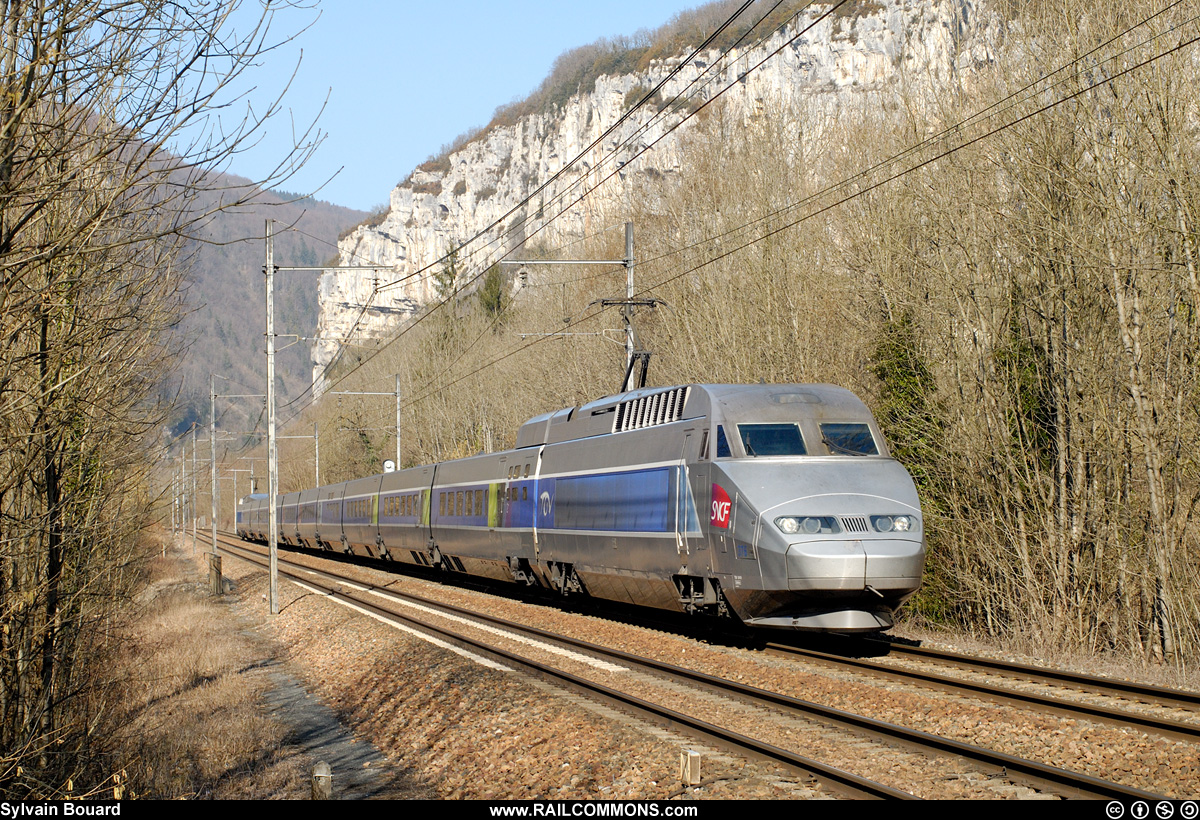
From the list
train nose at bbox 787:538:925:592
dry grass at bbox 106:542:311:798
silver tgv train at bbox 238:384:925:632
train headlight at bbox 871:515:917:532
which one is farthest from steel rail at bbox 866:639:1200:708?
dry grass at bbox 106:542:311:798

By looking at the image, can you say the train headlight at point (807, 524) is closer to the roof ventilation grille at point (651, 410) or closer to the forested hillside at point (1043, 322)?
the roof ventilation grille at point (651, 410)

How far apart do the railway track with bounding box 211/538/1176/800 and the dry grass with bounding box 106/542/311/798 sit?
3252 millimetres

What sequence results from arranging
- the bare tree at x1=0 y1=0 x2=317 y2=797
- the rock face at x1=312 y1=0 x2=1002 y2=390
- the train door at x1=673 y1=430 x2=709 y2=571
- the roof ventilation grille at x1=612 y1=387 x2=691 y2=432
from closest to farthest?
the bare tree at x1=0 y1=0 x2=317 y2=797
the train door at x1=673 y1=430 x2=709 y2=571
the roof ventilation grille at x1=612 y1=387 x2=691 y2=432
the rock face at x1=312 y1=0 x2=1002 y2=390

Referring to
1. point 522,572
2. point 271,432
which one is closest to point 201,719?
point 522,572

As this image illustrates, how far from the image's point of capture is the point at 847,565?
40.4 ft

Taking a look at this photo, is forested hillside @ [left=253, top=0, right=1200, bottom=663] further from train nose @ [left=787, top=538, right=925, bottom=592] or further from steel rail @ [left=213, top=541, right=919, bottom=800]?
steel rail @ [left=213, top=541, right=919, bottom=800]

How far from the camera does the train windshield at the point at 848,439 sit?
14055mm

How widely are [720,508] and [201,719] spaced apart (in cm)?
697

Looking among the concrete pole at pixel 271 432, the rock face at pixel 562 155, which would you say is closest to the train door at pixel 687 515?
the concrete pole at pixel 271 432

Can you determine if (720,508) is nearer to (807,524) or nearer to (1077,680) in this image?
(807,524)

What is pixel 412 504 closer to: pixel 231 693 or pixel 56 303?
pixel 231 693

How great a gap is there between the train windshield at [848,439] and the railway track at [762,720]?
11.5 feet

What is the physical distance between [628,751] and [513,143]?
17441 cm
